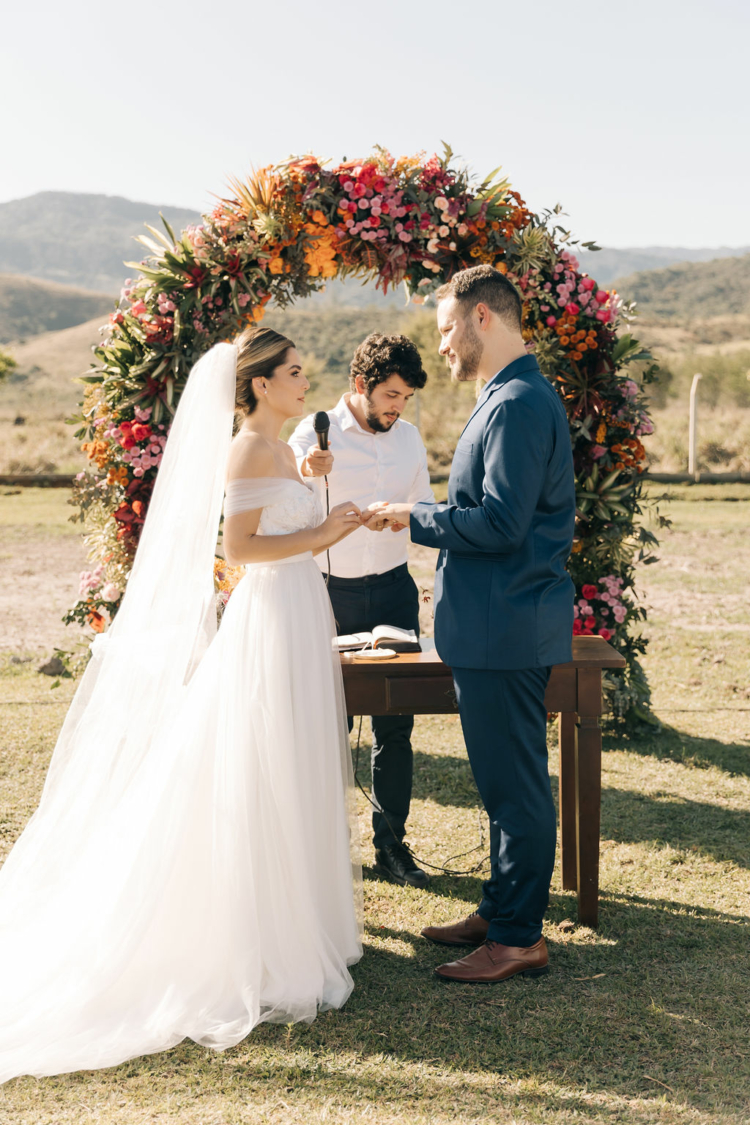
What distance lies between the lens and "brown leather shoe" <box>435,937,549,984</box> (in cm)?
365

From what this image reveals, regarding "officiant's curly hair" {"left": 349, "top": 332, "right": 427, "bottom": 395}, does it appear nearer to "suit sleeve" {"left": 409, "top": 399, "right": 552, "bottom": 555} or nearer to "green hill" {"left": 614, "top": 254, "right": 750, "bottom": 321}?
"suit sleeve" {"left": 409, "top": 399, "right": 552, "bottom": 555}

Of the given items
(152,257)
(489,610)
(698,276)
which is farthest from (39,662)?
(698,276)

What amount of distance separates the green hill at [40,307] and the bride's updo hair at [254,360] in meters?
90.3

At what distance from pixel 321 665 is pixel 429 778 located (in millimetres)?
2683

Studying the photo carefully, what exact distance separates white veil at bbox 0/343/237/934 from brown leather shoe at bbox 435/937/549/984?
142 cm

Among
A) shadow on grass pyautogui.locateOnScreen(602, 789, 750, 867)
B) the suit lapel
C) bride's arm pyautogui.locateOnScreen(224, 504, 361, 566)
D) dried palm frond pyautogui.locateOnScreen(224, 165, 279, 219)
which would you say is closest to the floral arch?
dried palm frond pyautogui.locateOnScreen(224, 165, 279, 219)

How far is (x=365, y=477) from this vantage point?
4.84m

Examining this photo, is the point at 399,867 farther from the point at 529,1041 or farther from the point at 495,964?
the point at 529,1041

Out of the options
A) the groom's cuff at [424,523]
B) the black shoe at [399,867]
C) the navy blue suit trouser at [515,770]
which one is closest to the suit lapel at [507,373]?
the groom's cuff at [424,523]

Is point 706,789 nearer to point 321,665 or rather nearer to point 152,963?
point 321,665

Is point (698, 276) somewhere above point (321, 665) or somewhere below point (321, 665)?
above

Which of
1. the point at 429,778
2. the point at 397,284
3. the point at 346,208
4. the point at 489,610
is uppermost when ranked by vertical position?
the point at 346,208

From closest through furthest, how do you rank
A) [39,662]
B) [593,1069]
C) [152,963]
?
[593,1069]
[152,963]
[39,662]

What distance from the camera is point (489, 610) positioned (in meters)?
3.52
